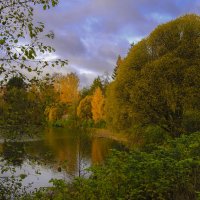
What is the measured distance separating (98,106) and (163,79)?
34.6 metres

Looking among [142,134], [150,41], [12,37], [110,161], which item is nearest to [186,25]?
[150,41]

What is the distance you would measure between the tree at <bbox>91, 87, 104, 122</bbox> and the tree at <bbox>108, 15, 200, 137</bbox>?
3105 cm

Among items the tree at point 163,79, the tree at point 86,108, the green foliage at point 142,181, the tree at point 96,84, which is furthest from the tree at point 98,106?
the green foliage at point 142,181

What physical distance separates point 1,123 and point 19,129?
1.26ft

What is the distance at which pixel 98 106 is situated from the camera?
61.8m

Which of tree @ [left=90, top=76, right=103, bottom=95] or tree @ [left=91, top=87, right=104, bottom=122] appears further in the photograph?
tree @ [left=90, top=76, right=103, bottom=95]

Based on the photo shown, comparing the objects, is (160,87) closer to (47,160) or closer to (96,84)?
(47,160)

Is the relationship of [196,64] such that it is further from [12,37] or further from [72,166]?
[12,37]

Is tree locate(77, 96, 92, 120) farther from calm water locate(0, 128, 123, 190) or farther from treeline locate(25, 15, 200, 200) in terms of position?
treeline locate(25, 15, 200, 200)

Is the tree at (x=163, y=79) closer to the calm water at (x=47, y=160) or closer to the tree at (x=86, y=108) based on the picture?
the calm water at (x=47, y=160)

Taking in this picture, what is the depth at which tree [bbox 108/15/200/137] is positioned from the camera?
2720cm

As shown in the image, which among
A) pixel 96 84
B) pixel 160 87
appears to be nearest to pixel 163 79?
pixel 160 87

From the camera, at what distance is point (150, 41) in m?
29.9

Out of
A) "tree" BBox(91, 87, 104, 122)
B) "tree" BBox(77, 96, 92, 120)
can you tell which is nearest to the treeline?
"tree" BBox(91, 87, 104, 122)
